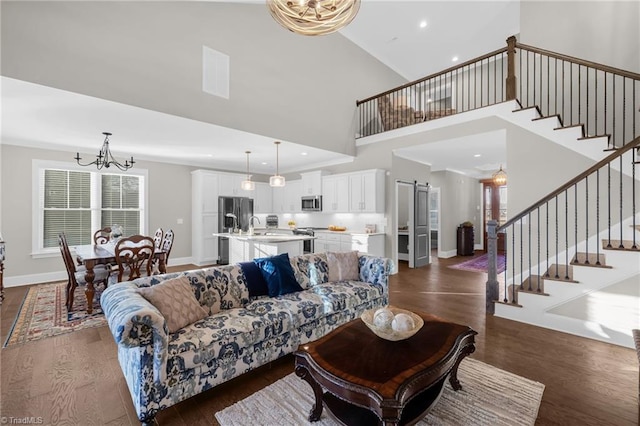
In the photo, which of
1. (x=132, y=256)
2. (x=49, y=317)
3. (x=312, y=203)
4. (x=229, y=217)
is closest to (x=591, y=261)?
(x=312, y=203)

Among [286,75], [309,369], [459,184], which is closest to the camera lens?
[309,369]

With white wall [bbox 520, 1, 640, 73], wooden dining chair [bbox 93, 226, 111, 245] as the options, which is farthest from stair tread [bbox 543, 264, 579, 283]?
wooden dining chair [bbox 93, 226, 111, 245]

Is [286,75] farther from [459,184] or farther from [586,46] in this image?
[459,184]

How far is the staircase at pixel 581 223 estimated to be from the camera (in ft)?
9.66

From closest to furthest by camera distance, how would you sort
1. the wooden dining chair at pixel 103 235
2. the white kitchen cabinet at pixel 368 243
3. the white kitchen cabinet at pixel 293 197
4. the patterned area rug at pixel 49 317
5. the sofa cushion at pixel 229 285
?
the sofa cushion at pixel 229 285 → the patterned area rug at pixel 49 317 → the wooden dining chair at pixel 103 235 → the white kitchen cabinet at pixel 368 243 → the white kitchen cabinet at pixel 293 197

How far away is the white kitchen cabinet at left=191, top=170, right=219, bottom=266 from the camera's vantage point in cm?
712

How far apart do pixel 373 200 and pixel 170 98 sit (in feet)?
13.6

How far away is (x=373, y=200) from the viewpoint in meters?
6.06

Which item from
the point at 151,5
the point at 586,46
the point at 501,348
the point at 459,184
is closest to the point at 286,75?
the point at 151,5

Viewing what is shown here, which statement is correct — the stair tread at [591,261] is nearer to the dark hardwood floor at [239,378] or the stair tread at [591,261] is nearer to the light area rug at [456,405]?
the dark hardwood floor at [239,378]

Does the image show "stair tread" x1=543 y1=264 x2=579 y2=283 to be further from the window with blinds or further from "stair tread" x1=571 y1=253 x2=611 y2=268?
the window with blinds

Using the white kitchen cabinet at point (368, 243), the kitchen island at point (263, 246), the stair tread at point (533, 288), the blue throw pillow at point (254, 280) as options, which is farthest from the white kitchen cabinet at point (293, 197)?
the stair tread at point (533, 288)

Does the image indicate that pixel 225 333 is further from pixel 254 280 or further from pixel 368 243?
pixel 368 243

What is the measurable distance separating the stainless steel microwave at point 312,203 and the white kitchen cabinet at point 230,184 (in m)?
1.83
